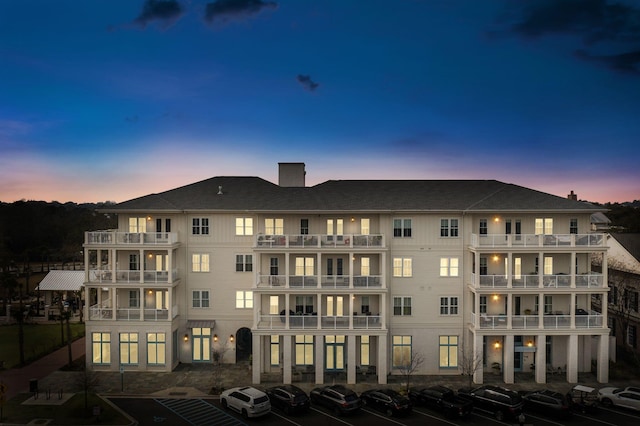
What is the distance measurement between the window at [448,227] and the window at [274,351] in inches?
590

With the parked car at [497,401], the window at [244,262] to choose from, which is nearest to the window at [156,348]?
the window at [244,262]

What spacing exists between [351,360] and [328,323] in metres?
3.01

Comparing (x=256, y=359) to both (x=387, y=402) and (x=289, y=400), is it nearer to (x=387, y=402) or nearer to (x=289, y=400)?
(x=289, y=400)

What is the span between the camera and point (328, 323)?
107ft

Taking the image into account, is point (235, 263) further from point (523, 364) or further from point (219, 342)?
point (523, 364)

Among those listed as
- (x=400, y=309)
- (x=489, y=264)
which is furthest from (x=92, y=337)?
(x=489, y=264)

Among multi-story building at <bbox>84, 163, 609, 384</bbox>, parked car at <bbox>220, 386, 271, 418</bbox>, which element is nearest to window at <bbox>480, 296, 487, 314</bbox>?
multi-story building at <bbox>84, 163, 609, 384</bbox>

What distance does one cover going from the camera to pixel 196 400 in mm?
28562

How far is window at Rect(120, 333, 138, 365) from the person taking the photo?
34188mm

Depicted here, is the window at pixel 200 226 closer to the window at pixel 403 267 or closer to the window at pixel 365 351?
the window at pixel 365 351

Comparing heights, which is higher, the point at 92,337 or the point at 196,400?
the point at 92,337

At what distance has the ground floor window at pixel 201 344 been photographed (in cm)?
3562

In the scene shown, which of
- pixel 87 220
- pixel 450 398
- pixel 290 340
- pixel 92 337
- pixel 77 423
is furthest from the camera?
pixel 87 220

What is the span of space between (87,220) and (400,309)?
258 feet
